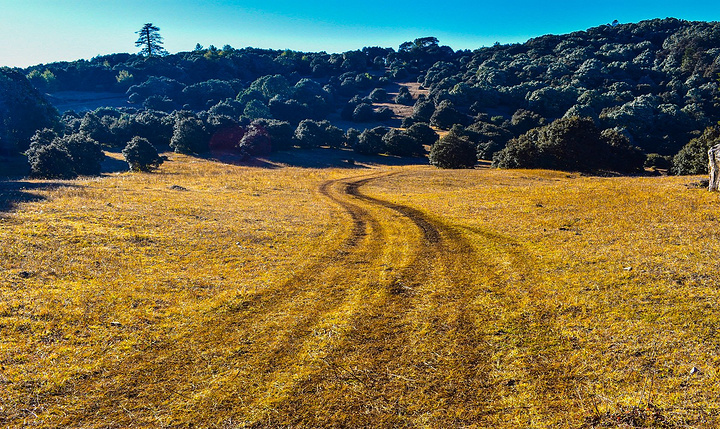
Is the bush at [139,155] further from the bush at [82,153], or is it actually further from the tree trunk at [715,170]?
the tree trunk at [715,170]

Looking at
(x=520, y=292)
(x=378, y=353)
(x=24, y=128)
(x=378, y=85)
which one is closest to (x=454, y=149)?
(x=520, y=292)

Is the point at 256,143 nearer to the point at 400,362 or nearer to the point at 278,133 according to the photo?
the point at 278,133

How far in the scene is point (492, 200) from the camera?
2481 cm

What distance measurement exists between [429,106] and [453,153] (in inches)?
2332

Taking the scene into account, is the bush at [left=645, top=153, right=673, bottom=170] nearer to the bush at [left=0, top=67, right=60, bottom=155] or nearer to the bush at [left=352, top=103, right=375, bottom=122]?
the bush at [left=352, top=103, right=375, bottom=122]

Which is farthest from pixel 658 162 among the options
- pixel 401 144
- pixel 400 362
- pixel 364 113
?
pixel 364 113

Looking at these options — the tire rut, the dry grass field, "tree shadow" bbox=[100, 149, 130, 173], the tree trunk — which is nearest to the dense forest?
"tree shadow" bbox=[100, 149, 130, 173]

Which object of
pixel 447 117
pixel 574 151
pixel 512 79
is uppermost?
pixel 512 79

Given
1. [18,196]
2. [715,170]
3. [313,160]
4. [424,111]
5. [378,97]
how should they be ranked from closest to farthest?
[715,170] < [18,196] < [313,160] < [424,111] < [378,97]

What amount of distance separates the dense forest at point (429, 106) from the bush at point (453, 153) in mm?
213

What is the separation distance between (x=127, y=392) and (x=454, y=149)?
5535cm

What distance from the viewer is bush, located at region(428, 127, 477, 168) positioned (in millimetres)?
56938

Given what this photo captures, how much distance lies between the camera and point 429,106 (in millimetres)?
110875

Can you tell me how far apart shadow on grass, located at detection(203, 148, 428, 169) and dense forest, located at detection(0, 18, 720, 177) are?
9.96 feet
